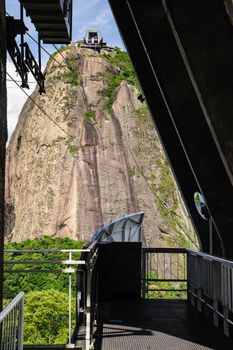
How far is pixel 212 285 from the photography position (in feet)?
25.2

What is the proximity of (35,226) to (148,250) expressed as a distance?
48400 millimetres

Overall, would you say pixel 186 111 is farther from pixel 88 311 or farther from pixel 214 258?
pixel 88 311

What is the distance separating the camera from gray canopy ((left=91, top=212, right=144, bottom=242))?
14.6m

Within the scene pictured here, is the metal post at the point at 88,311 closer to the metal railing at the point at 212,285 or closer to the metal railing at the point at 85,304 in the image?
the metal railing at the point at 85,304

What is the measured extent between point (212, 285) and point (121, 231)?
7424 millimetres

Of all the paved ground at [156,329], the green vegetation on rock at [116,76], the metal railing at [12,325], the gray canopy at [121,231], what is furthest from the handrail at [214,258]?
the green vegetation on rock at [116,76]

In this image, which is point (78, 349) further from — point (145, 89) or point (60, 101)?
point (60, 101)

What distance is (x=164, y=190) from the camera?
200 ft

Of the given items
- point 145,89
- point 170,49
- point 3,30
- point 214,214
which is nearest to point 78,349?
point 214,214

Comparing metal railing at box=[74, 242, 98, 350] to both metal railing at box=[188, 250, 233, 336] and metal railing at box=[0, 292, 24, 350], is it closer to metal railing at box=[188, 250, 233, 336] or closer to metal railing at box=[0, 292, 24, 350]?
metal railing at box=[0, 292, 24, 350]

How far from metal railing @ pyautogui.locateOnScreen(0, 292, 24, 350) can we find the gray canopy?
33.2 ft

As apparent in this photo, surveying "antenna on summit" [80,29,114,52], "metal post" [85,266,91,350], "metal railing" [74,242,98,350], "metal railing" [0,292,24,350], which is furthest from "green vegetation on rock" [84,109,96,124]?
"metal railing" [0,292,24,350]

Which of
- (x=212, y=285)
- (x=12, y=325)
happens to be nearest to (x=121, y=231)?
(x=212, y=285)

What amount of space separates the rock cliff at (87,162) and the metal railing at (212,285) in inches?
1792
